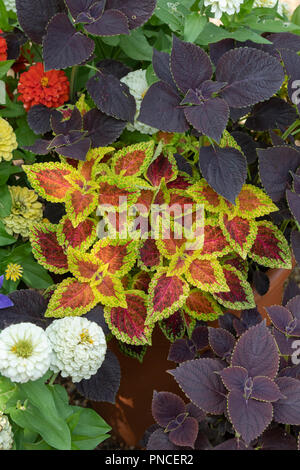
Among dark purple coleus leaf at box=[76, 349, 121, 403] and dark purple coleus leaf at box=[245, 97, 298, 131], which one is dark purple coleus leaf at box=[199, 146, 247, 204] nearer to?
dark purple coleus leaf at box=[245, 97, 298, 131]

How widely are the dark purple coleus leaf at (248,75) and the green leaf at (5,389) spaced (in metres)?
0.55

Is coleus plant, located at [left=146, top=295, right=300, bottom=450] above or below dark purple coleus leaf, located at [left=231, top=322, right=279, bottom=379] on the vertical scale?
below

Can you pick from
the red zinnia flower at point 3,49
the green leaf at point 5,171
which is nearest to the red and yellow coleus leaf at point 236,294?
the green leaf at point 5,171

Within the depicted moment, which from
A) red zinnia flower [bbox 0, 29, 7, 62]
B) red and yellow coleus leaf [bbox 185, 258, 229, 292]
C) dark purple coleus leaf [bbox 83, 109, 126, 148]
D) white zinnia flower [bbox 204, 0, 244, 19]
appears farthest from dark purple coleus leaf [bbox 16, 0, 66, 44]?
red and yellow coleus leaf [bbox 185, 258, 229, 292]

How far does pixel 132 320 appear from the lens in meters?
0.96

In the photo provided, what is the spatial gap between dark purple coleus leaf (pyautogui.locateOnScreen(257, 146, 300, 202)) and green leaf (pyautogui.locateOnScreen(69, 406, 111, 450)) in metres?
0.46

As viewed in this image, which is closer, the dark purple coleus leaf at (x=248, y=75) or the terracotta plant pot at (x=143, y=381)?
the dark purple coleus leaf at (x=248, y=75)

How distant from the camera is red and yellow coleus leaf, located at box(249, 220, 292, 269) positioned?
3.30 feet

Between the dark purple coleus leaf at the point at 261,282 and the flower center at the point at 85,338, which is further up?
the flower center at the point at 85,338

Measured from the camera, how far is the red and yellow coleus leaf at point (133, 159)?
38.6 inches

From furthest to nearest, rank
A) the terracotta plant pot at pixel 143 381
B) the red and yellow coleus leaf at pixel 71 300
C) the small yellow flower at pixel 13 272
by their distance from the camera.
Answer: the terracotta plant pot at pixel 143 381 < the small yellow flower at pixel 13 272 < the red and yellow coleus leaf at pixel 71 300

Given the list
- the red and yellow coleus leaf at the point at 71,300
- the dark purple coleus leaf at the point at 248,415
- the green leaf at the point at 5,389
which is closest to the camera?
the dark purple coleus leaf at the point at 248,415

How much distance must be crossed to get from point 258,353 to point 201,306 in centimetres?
25

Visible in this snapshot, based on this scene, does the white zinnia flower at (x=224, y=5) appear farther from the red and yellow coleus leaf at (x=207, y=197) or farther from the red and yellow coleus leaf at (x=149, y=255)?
the red and yellow coleus leaf at (x=149, y=255)
